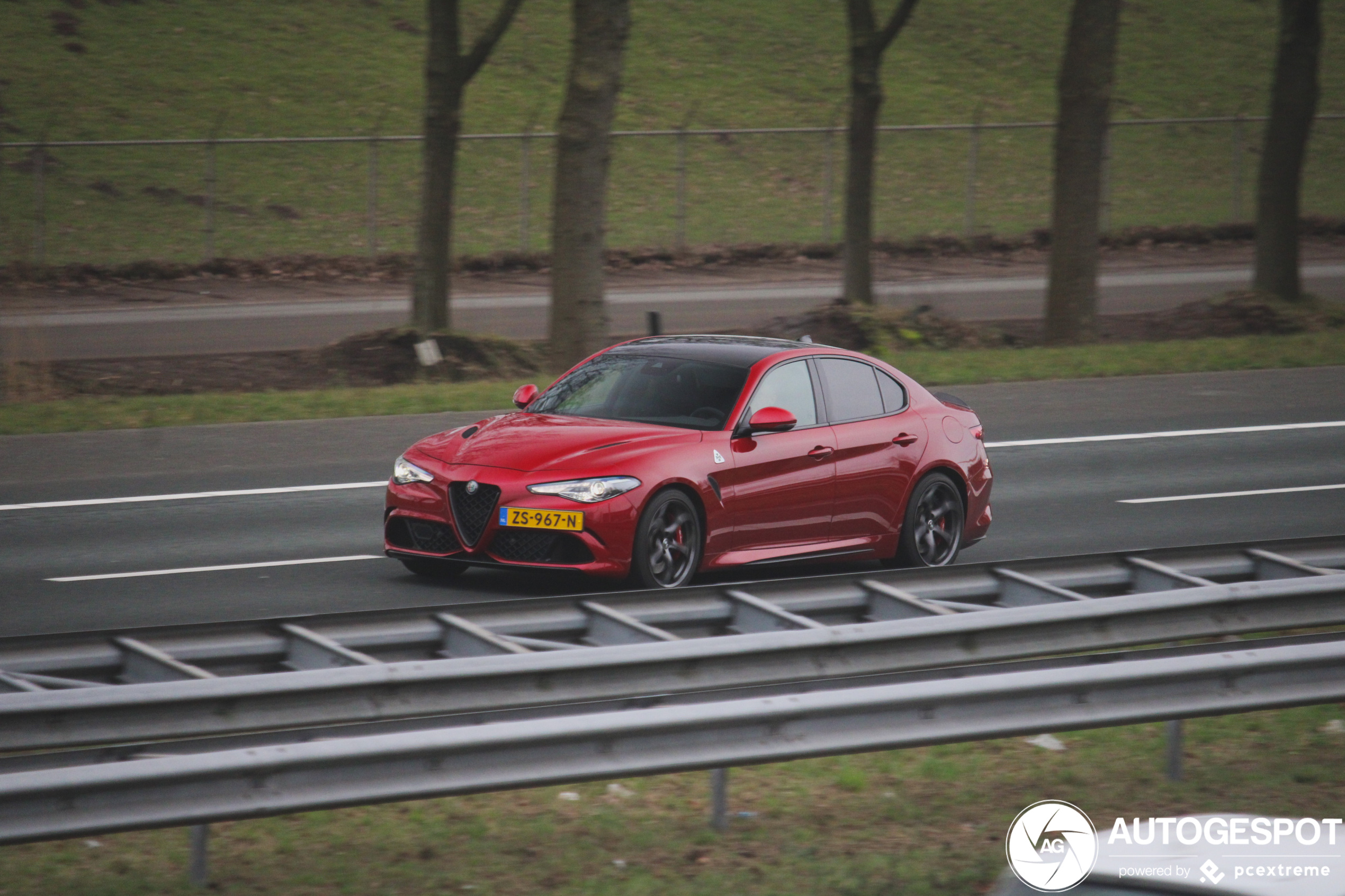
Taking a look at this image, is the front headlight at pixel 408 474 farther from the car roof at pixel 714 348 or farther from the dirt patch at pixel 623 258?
the dirt patch at pixel 623 258

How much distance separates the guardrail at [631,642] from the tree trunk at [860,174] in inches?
614

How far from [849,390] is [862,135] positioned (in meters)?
13.6

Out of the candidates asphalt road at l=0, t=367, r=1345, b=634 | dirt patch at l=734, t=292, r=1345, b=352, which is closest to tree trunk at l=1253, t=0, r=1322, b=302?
dirt patch at l=734, t=292, r=1345, b=352

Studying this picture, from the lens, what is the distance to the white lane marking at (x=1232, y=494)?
13.9 metres

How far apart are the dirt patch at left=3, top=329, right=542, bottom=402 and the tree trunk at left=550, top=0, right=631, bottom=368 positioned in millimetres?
1816

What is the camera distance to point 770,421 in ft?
32.9

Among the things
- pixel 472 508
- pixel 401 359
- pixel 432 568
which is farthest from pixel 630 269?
pixel 472 508

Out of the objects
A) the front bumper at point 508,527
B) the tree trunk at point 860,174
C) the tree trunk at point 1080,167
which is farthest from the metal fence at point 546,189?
the front bumper at point 508,527

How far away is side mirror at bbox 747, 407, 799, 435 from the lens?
32.9 feet

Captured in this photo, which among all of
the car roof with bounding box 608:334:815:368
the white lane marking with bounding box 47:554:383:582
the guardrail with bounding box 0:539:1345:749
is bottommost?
the white lane marking with bounding box 47:554:383:582

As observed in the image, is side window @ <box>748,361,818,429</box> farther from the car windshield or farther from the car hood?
the car hood

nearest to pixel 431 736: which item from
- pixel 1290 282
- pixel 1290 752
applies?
pixel 1290 752

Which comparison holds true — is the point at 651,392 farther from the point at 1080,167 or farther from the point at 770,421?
the point at 1080,167

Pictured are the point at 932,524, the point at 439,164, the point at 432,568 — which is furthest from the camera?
the point at 439,164
